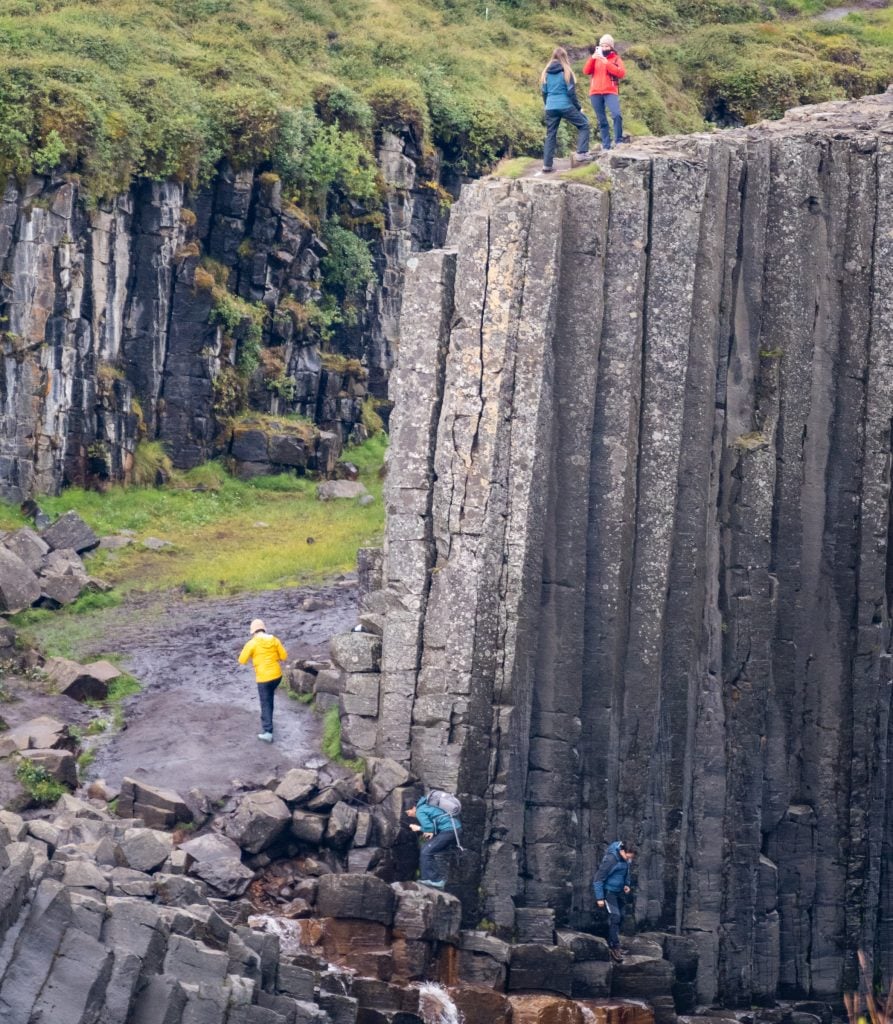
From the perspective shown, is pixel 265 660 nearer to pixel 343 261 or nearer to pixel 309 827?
pixel 309 827

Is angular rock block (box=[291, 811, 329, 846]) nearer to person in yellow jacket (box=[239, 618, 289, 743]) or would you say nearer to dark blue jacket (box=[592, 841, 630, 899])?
person in yellow jacket (box=[239, 618, 289, 743])

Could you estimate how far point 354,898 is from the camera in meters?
22.9

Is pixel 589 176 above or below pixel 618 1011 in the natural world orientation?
above

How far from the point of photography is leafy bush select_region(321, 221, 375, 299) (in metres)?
40.1

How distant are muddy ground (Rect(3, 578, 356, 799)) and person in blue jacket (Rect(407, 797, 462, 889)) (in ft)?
7.69

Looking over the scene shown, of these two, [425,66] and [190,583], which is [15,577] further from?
[425,66]

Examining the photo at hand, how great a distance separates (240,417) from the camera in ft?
125

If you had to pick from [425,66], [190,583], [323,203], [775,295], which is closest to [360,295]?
[323,203]

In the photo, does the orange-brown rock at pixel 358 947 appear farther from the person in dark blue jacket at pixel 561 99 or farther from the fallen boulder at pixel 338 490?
the fallen boulder at pixel 338 490

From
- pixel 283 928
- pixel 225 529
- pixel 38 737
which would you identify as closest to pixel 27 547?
pixel 225 529

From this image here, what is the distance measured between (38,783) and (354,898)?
4.11 metres

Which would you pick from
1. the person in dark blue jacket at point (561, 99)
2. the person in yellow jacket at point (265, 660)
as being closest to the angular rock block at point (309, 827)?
the person in yellow jacket at point (265, 660)

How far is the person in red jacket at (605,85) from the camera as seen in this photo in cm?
2770

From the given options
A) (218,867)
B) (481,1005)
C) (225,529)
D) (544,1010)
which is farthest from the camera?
(225,529)
